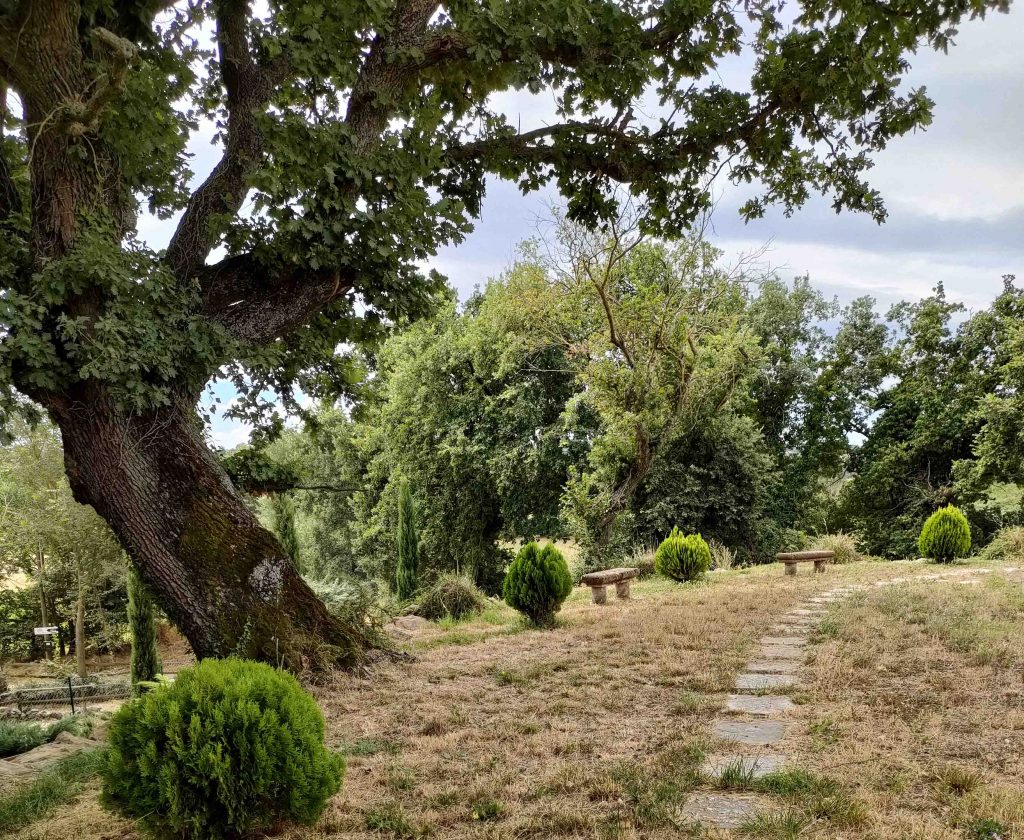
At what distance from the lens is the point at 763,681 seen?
5000 millimetres

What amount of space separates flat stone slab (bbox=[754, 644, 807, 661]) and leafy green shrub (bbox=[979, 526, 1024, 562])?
1041 cm

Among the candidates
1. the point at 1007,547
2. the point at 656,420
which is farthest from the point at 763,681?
the point at 1007,547

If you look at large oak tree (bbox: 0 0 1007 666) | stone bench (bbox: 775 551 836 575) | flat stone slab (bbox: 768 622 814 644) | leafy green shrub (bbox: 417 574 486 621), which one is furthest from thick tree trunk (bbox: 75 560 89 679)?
flat stone slab (bbox: 768 622 814 644)

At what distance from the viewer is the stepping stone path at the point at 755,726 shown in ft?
9.13

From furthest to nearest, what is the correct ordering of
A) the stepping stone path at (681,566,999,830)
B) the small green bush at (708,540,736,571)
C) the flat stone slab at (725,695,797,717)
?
1. the small green bush at (708,540,736,571)
2. the flat stone slab at (725,695,797,717)
3. the stepping stone path at (681,566,999,830)

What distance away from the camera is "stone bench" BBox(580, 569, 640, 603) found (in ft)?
31.5

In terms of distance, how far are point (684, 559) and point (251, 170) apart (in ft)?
31.7

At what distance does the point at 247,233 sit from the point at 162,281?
0.75 meters

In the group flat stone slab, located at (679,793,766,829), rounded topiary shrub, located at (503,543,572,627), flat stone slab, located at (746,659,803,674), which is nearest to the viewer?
flat stone slab, located at (679,793,766,829)

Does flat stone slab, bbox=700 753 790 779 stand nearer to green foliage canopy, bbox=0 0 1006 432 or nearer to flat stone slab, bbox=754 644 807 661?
flat stone slab, bbox=754 644 807 661

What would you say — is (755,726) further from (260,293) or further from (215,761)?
(260,293)

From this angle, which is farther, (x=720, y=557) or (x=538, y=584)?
(x=720, y=557)

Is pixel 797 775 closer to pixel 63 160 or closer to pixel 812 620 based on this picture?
pixel 812 620

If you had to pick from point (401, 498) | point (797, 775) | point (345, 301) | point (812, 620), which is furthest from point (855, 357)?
point (797, 775)
